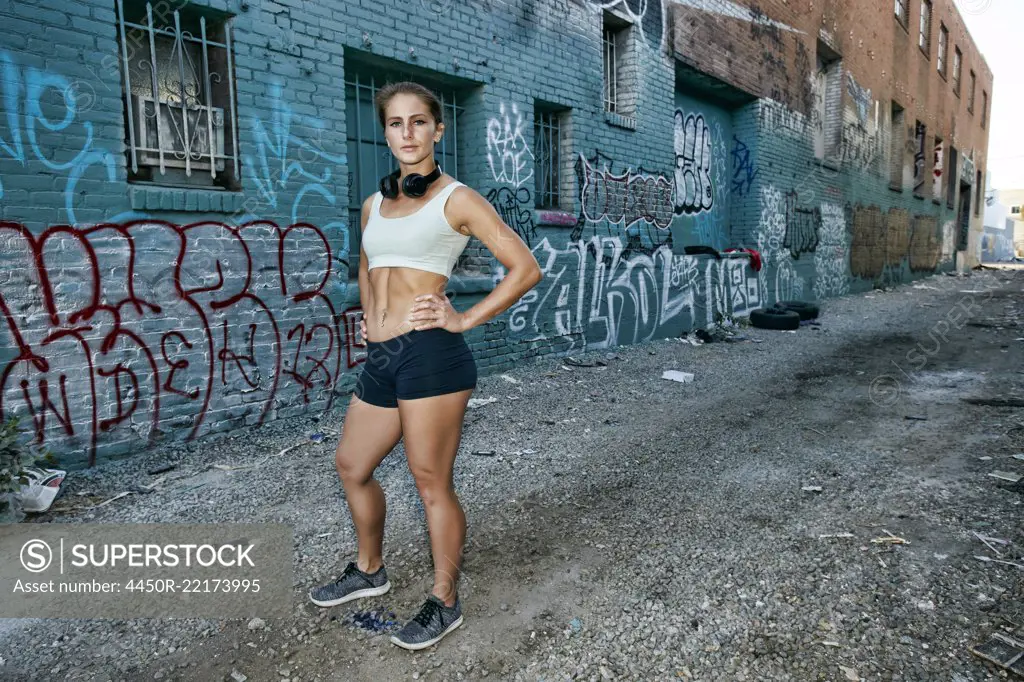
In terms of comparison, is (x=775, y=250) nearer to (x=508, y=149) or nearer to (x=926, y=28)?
(x=508, y=149)

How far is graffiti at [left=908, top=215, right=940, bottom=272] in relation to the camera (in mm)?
21922

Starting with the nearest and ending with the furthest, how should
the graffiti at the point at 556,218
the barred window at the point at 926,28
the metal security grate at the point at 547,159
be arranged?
the graffiti at the point at 556,218 → the metal security grate at the point at 547,159 → the barred window at the point at 926,28

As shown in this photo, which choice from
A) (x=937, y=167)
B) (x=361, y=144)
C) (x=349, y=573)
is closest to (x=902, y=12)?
(x=937, y=167)

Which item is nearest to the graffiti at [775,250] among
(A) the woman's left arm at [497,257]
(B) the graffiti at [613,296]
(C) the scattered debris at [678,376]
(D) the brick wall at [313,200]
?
(D) the brick wall at [313,200]

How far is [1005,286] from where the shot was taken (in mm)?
20234

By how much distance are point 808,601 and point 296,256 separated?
4.21 m

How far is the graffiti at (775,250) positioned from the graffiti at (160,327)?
934 cm

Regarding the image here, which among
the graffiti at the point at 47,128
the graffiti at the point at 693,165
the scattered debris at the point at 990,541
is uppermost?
the graffiti at the point at 693,165

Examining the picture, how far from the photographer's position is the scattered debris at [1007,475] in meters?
3.75

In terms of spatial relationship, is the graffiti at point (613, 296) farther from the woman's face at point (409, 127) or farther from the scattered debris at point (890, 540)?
the woman's face at point (409, 127)

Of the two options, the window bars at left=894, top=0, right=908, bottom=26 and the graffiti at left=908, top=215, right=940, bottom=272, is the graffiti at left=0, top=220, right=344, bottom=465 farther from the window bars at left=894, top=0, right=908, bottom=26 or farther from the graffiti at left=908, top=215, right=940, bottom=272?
the graffiti at left=908, top=215, right=940, bottom=272

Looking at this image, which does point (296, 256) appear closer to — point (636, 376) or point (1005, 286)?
point (636, 376)

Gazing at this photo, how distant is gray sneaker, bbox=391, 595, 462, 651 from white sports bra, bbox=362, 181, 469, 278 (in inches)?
47.9

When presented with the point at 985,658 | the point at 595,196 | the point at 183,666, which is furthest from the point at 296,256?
the point at 985,658
